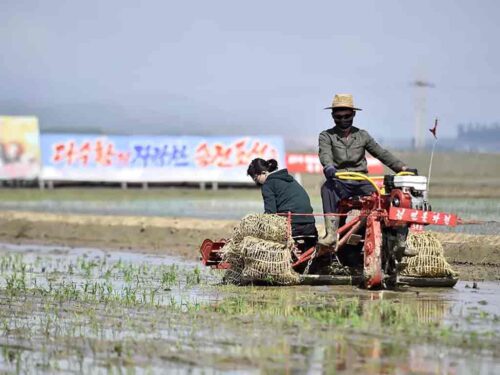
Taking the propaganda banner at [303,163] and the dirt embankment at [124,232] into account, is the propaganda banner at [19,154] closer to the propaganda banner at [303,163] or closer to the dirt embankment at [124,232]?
the propaganda banner at [303,163]

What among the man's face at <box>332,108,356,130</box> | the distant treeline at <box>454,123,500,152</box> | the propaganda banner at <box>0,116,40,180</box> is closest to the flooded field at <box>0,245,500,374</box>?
the man's face at <box>332,108,356,130</box>

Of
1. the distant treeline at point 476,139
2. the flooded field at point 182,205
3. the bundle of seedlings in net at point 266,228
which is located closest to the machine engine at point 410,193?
the bundle of seedlings in net at point 266,228

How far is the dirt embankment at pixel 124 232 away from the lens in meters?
21.5

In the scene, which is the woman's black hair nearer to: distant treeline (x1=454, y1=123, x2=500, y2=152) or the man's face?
the man's face

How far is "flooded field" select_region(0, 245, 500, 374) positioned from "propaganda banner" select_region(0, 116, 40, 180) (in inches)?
1199

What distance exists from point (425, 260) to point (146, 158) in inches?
1261

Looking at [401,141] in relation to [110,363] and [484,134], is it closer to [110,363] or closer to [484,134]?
[484,134]

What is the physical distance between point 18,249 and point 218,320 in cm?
1204

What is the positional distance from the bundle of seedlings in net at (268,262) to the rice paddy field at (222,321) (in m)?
0.17

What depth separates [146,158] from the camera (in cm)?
4509

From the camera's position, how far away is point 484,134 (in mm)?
62688

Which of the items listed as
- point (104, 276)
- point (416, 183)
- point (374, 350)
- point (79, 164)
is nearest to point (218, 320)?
point (374, 350)

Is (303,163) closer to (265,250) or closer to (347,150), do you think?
(347,150)

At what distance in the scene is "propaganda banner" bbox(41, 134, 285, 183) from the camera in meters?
44.8
